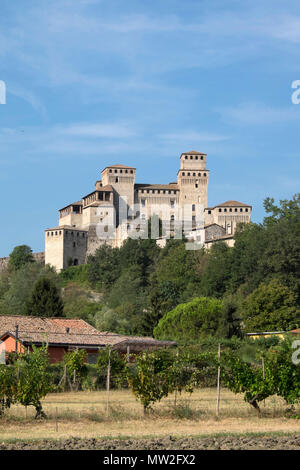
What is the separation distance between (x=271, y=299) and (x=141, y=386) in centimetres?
3464

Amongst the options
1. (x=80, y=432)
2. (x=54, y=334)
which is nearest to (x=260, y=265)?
(x=54, y=334)

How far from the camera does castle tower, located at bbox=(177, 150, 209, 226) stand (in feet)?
327

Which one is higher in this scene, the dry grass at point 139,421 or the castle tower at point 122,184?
the castle tower at point 122,184

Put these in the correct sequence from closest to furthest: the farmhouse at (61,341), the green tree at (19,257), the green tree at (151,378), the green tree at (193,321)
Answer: the green tree at (151,378) → the farmhouse at (61,341) → the green tree at (193,321) → the green tree at (19,257)

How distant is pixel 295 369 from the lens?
68.6 feet

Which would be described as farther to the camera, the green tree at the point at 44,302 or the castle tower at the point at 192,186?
the castle tower at the point at 192,186

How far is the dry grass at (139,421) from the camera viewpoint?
17.0m

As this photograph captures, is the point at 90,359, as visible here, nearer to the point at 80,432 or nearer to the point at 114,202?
the point at 80,432

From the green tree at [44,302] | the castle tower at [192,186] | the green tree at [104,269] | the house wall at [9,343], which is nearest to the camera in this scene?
the house wall at [9,343]

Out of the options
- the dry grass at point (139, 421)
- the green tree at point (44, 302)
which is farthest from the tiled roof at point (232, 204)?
the dry grass at point (139, 421)

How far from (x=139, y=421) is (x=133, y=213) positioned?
8080 cm

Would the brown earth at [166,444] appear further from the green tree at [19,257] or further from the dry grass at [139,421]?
the green tree at [19,257]

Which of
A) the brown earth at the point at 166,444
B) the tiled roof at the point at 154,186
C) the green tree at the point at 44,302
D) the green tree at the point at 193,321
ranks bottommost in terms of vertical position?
the brown earth at the point at 166,444

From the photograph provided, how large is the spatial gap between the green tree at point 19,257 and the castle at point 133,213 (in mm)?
5166
